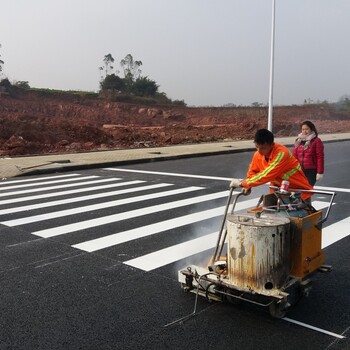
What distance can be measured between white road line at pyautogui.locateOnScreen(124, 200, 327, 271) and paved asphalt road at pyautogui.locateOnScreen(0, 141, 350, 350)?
13 mm

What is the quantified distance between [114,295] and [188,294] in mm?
712

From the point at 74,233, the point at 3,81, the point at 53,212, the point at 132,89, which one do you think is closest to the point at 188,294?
the point at 74,233

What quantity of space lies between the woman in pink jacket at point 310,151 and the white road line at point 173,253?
2.00 metres

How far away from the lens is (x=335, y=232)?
6.56 m

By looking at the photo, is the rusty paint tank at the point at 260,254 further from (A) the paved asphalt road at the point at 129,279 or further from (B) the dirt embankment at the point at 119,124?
(B) the dirt embankment at the point at 119,124

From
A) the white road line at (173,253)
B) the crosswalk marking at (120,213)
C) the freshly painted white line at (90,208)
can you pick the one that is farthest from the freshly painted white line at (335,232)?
the freshly painted white line at (90,208)

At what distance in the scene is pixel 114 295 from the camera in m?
4.30

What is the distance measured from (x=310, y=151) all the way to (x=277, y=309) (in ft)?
13.1

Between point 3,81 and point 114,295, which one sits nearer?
point 114,295

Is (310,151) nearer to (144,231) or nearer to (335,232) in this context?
(335,232)

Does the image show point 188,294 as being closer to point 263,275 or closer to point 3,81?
point 263,275

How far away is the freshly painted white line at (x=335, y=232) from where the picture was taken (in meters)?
6.14

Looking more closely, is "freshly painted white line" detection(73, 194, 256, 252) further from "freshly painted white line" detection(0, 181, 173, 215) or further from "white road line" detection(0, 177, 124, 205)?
"white road line" detection(0, 177, 124, 205)

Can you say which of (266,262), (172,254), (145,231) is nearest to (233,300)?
(266,262)
